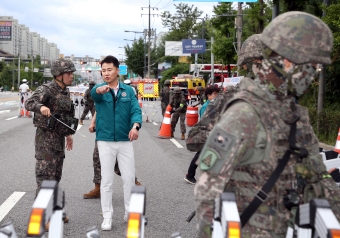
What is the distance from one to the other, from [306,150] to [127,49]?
98.9 metres

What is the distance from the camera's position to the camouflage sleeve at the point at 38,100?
19.2ft

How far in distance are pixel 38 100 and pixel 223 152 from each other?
4.21m

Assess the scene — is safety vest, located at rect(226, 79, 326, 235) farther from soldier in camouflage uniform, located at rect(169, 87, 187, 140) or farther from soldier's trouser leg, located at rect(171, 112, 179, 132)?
soldier's trouser leg, located at rect(171, 112, 179, 132)

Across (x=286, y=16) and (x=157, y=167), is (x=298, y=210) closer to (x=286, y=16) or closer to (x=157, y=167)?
(x=286, y=16)

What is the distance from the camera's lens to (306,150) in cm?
226

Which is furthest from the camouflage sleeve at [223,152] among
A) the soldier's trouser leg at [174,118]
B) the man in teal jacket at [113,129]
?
the soldier's trouser leg at [174,118]

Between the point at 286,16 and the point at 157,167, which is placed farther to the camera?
the point at 157,167

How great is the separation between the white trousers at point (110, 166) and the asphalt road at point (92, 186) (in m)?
0.35

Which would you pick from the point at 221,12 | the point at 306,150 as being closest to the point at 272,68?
the point at 306,150

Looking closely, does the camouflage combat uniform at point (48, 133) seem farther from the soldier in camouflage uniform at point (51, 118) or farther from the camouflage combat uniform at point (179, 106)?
the camouflage combat uniform at point (179, 106)

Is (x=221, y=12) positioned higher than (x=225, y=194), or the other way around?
(x=221, y=12)

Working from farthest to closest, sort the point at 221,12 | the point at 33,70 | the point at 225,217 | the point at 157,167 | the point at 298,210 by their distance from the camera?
the point at 33,70 < the point at 221,12 < the point at 157,167 < the point at 298,210 < the point at 225,217

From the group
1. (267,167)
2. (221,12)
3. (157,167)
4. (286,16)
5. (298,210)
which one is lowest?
(157,167)

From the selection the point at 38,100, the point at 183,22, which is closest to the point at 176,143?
the point at 38,100
